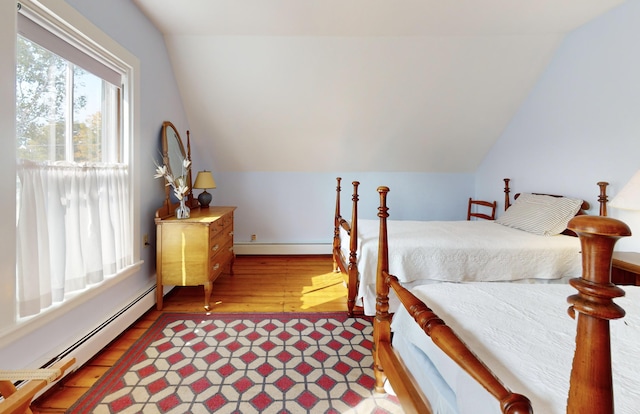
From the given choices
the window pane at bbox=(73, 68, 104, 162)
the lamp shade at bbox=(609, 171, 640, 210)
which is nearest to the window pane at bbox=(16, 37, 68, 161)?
the window pane at bbox=(73, 68, 104, 162)

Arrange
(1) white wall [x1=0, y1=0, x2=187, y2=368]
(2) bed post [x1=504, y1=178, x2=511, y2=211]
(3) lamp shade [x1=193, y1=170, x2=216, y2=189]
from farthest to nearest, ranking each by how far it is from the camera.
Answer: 1. (2) bed post [x1=504, y1=178, x2=511, y2=211]
2. (3) lamp shade [x1=193, y1=170, x2=216, y2=189]
3. (1) white wall [x1=0, y1=0, x2=187, y2=368]

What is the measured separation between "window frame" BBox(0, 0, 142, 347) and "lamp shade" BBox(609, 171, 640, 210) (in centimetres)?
352

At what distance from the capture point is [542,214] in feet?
9.15

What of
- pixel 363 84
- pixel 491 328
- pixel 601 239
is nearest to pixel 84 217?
pixel 491 328

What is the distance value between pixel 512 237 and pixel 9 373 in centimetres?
316

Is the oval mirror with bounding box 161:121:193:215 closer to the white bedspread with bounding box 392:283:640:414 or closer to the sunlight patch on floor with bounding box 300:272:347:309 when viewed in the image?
the sunlight patch on floor with bounding box 300:272:347:309

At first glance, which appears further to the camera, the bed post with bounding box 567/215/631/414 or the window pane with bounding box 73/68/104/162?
the window pane with bounding box 73/68/104/162

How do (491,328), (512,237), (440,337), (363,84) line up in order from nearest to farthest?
1. (440,337)
2. (491,328)
3. (512,237)
4. (363,84)

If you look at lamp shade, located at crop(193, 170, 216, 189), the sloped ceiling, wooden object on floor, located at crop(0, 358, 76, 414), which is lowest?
wooden object on floor, located at crop(0, 358, 76, 414)

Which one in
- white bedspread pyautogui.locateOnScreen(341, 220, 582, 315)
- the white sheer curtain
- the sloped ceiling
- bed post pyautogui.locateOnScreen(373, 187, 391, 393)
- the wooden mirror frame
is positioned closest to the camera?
the white sheer curtain

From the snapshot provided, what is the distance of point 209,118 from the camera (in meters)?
3.65

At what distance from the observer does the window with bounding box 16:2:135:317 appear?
5.01 feet

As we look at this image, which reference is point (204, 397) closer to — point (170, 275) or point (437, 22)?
point (170, 275)

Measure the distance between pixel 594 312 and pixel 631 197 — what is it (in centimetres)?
224
